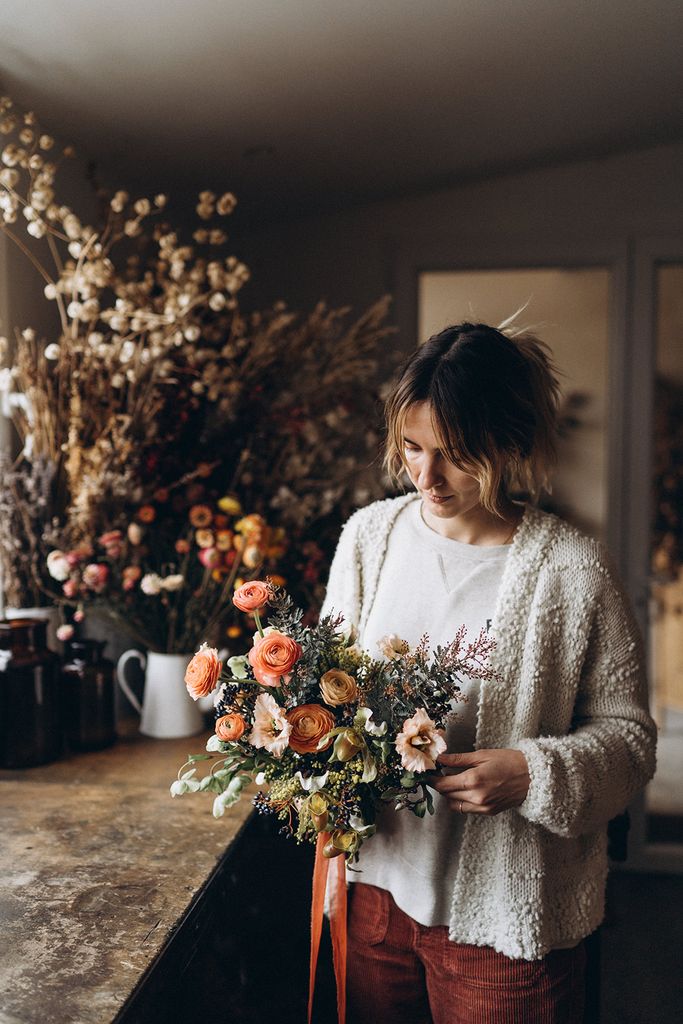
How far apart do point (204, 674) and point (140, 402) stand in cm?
84

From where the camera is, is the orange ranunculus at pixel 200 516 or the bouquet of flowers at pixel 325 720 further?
the orange ranunculus at pixel 200 516

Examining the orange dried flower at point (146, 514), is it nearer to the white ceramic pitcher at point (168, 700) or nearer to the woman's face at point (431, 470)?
the white ceramic pitcher at point (168, 700)

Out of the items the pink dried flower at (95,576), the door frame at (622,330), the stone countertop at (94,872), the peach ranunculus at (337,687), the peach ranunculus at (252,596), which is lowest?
the stone countertop at (94,872)

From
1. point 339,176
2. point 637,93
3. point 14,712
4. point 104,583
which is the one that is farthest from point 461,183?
point 14,712

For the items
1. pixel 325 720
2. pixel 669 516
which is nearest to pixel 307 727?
pixel 325 720

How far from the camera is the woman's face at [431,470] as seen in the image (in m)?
1.26

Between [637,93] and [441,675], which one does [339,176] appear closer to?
[637,93]

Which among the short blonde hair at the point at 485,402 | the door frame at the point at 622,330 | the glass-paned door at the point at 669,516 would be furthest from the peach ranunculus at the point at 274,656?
the glass-paned door at the point at 669,516

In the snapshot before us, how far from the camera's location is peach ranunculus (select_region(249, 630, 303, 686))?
1.05 m

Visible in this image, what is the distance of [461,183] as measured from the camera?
297cm

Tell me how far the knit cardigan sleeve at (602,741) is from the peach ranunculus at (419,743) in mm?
231

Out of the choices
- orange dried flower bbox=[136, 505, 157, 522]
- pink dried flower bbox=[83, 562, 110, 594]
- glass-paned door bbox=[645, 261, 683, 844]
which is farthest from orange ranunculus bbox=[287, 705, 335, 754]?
glass-paned door bbox=[645, 261, 683, 844]

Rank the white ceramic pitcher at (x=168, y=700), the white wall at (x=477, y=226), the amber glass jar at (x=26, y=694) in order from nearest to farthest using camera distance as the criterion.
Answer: the amber glass jar at (x=26, y=694), the white ceramic pitcher at (x=168, y=700), the white wall at (x=477, y=226)

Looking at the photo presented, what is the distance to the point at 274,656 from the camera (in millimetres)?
1050
